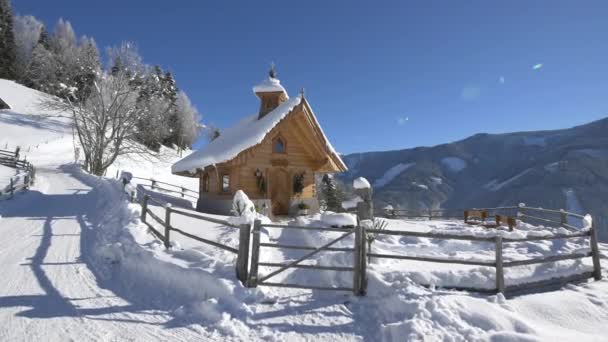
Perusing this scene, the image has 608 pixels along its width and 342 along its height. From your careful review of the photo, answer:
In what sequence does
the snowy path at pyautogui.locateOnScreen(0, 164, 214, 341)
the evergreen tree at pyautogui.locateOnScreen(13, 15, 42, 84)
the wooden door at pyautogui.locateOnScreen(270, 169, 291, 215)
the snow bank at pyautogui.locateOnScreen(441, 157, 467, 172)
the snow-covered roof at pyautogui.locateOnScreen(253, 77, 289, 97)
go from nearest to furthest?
the snowy path at pyautogui.locateOnScreen(0, 164, 214, 341)
the wooden door at pyautogui.locateOnScreen(270, 169, 291, 215)
the snow-covered roof at pyautogui.locateOnScreen(253, 77, 289, 97)
the evergreen tree at pyautogui.locateOnScreen(13, 15, 42, 84)
the snow bank at pyautogui.locateOnScreen(441, 157, 467, 172)

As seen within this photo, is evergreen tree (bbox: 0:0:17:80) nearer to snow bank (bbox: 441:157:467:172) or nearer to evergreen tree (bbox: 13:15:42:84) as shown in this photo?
evergreen tree (bbox: 13:15:42:84)

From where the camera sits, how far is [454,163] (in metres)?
96.1

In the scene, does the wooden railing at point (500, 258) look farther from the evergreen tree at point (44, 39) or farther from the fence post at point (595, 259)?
the evergreen tree at point (44, 39)

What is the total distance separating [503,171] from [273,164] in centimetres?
8440

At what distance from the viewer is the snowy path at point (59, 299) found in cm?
436

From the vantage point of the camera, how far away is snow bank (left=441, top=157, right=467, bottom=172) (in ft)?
308

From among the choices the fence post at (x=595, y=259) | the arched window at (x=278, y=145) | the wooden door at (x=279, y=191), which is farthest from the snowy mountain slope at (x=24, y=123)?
the fence post at (x=595, y=259)

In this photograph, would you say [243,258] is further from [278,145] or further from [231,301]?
[278,145]

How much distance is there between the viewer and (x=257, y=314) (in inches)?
203

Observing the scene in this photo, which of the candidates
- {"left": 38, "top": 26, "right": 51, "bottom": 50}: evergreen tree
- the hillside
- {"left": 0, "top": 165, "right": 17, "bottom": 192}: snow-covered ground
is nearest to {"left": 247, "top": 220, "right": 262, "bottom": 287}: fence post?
{"left": 0, "top": 165, "right": 17, "bottom": 192}: snow-covered ground

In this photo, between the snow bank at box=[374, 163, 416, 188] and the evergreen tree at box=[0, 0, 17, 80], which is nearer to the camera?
the evergreen tree at box=[0, 0, 17, 80]

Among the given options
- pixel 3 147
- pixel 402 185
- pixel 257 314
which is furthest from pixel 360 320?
pixel 402 185

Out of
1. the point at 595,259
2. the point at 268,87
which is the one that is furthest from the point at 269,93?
the point at 595,259

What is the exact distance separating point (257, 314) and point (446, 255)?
683 cm
